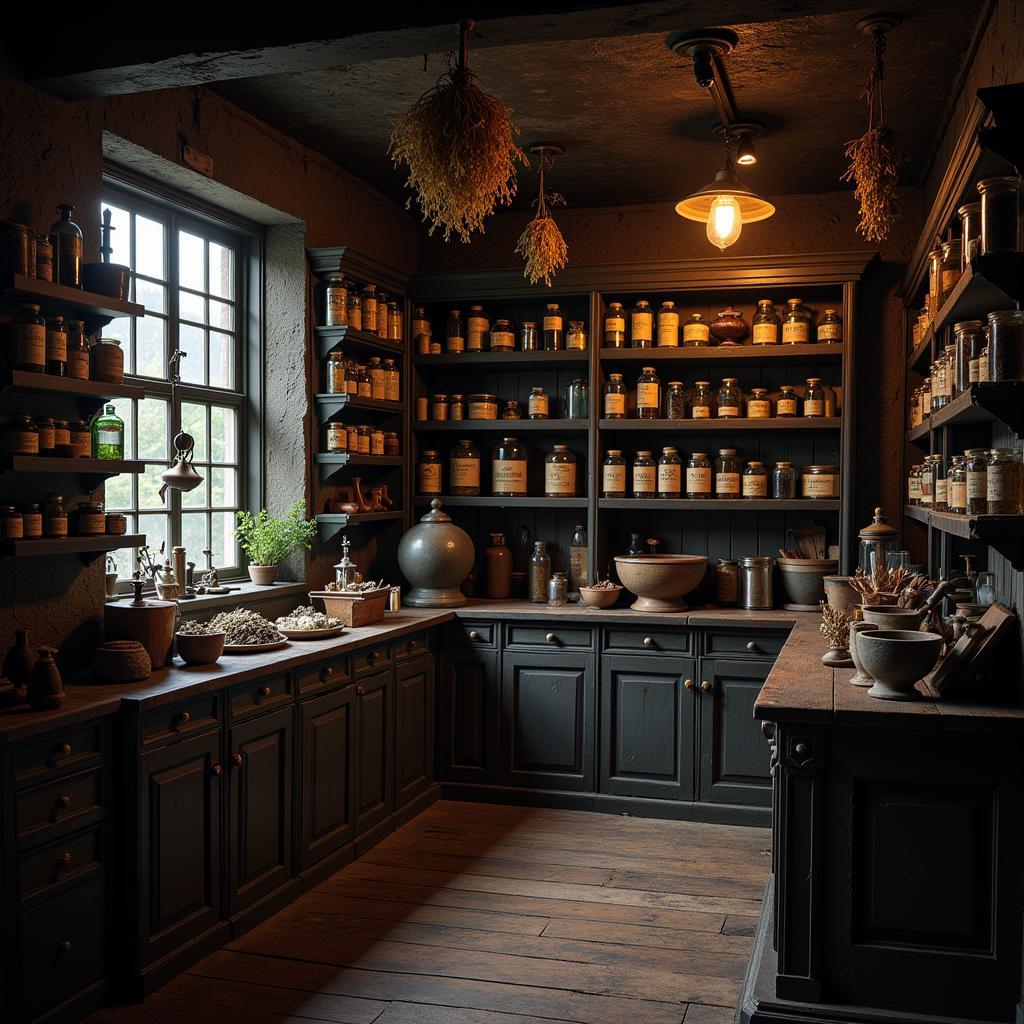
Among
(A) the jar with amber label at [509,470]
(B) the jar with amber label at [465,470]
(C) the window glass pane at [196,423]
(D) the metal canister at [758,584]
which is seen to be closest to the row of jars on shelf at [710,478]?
(D) the metal canister at [758,584]

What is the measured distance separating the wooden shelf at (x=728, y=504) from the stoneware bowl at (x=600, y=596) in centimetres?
41

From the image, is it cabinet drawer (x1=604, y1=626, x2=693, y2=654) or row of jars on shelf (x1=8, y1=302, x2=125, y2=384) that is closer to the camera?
row of jars on shelf (x1=8, y1=302, x2=125, y2=384)

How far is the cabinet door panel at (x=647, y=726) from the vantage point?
461cm

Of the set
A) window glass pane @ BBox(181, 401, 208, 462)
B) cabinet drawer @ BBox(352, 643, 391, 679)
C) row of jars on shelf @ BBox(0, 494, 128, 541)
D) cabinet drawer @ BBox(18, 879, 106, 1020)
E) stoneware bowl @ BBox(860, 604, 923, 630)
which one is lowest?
cabinet drawer @ BBox(18, 879, 106, 1020)

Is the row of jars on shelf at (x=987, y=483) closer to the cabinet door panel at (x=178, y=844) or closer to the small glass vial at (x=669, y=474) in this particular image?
the small glass vial at (x=669, y=474)

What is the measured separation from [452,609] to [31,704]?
2.41m

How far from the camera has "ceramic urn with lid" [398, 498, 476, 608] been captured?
4898 millimetres

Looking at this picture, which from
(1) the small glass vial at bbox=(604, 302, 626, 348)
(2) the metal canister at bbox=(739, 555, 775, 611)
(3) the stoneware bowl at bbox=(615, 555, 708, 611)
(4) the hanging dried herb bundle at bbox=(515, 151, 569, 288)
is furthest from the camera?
(1) the small glass vial at bbox=(604, 302, 626, 348)

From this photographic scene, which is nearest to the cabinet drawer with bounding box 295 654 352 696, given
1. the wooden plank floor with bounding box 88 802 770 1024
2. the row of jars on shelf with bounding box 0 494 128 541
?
the wooden plank floor with bounding box 88 802 770 1024

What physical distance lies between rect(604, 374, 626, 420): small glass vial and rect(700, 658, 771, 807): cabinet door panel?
1.25m

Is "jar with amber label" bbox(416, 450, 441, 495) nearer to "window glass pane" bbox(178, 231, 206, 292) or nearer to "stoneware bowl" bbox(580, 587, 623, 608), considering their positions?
"stoneware bowl" bbox(580, 587, 623, 608)

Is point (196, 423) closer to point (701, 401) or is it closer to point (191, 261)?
point (191, 261)

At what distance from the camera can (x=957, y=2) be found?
3078 millimetres

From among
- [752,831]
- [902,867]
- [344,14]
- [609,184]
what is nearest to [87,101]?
[344,14]
